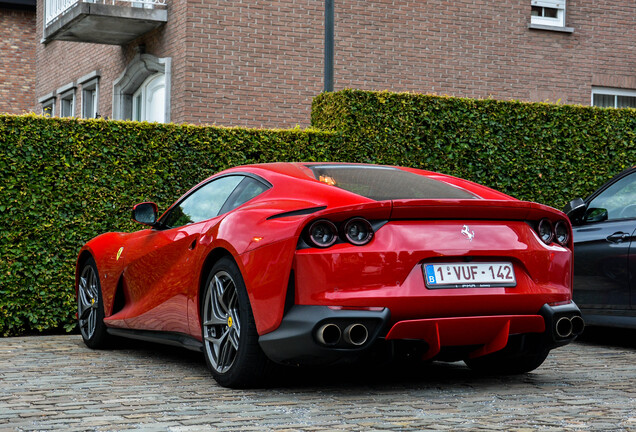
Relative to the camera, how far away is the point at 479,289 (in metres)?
5.20

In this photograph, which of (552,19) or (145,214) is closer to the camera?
(145,214)

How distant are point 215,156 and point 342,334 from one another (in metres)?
4.84

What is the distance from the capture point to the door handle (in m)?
7.64

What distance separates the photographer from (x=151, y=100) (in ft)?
56.3

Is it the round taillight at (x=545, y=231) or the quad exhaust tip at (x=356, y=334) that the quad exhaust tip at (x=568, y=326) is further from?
the quad exhaust tip at (x=356, y=334)

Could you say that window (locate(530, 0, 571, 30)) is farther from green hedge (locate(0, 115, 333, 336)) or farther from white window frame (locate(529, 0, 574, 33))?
green hedge (locate(0, 115, 333, 336))

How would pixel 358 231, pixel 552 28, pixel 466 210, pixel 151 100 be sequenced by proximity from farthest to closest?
pixel 552 28
pixel 151 100
pixel 466 210
pixel 358 231

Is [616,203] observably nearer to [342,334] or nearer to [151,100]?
[342,334]

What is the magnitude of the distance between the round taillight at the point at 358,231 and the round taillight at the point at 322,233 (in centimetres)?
7

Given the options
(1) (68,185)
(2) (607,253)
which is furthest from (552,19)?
(1) (68,185)

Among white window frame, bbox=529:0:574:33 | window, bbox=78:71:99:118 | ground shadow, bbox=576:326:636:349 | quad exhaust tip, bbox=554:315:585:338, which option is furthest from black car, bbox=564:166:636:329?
window, bbox=78:71:99:118

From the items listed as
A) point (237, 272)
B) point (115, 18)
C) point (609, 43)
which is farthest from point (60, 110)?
point (237, 272)

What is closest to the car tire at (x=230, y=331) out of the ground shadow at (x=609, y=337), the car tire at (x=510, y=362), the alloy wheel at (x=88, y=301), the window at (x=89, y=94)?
the car tire at (x=510, y=362)

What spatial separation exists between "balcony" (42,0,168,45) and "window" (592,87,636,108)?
334 inches
